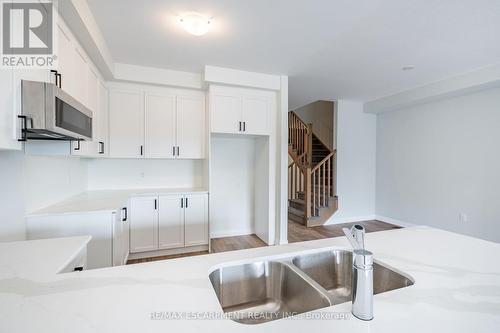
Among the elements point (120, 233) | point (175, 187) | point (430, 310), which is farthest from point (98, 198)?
point (430, 310)

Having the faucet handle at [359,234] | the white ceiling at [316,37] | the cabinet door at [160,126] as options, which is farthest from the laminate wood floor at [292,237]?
the faucet handle at [359,234]

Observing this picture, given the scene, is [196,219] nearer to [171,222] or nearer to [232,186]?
[171,222]

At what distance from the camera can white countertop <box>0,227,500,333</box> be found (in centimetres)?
71

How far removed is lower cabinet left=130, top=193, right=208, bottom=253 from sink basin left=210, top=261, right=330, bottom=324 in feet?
7.49

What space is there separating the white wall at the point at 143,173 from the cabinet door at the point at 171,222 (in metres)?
0.63

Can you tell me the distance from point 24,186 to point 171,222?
Result: 163cm

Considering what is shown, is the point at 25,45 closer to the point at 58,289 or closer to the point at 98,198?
the point at 58,289

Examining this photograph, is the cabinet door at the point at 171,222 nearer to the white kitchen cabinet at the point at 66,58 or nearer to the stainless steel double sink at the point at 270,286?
the white kitchen cabinet at the point at 66,58

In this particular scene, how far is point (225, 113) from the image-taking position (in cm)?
342

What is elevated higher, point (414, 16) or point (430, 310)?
point (414, 16)

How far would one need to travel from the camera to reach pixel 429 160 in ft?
13.9

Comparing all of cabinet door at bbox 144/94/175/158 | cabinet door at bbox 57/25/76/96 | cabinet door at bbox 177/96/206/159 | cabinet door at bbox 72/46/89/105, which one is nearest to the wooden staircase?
cabinet door at bbox 177/96/206/159

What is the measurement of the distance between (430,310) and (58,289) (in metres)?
1.30

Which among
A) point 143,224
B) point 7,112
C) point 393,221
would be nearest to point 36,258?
point 7,112
